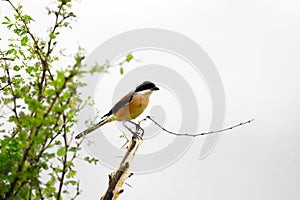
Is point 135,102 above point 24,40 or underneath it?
above

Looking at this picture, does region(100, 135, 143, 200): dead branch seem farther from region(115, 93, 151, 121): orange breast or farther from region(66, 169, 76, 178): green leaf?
region(66, 169, 76, 178): green leaf

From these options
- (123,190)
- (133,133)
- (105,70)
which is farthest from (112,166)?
(105,70)

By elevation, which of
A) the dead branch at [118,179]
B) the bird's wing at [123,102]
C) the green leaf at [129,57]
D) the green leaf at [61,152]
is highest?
the bird's wing at [123,102]

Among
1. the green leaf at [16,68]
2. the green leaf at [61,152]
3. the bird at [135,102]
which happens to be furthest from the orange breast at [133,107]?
the green leaf at [61,152]

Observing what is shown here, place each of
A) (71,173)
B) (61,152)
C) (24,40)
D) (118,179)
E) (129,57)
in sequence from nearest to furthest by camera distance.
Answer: (129,57) < (61,152) < (71,173) < (24,40) < (118,179)

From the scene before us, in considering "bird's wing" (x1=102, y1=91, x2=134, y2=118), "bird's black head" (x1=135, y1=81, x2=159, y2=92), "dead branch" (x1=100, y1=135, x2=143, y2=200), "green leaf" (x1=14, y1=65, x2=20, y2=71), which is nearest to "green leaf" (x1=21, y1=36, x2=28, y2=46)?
"green leaf" (x1=14, y1=65, x2=20, y2=71)

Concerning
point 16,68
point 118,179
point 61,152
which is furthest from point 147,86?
point 61,152

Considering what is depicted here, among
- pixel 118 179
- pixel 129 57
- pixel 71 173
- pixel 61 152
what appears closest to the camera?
pixel 129 57

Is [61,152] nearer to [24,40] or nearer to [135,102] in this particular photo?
[24,40]

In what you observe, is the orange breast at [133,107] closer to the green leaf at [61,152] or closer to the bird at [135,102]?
the bird at [135,102]

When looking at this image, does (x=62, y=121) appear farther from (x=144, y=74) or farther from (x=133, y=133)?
(x=133, y=133)

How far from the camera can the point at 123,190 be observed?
257 cm

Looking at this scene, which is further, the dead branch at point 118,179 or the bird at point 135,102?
the bird at point 135,102

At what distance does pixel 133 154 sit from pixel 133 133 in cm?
28
